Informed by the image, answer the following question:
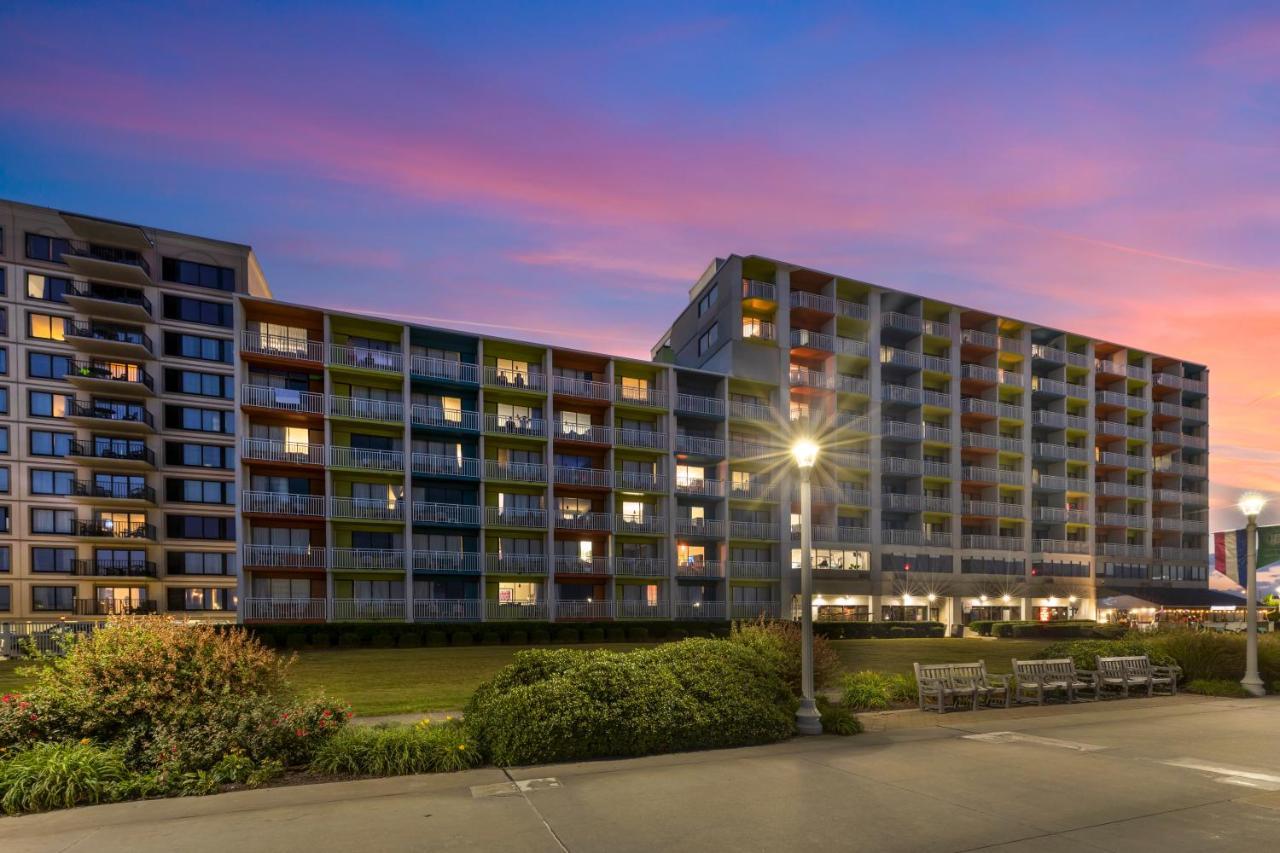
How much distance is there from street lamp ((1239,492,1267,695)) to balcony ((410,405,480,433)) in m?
33.2

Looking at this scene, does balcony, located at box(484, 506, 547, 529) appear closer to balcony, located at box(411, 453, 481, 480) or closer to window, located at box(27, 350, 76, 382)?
balcony, located at box(411, 453, 481, 480)

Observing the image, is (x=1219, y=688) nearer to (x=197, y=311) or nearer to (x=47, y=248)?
(x=197, y=311)

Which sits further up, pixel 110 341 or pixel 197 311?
pixel 197 311

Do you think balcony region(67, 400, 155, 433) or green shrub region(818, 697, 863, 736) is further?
balcony region(67, 400, 155, 433)

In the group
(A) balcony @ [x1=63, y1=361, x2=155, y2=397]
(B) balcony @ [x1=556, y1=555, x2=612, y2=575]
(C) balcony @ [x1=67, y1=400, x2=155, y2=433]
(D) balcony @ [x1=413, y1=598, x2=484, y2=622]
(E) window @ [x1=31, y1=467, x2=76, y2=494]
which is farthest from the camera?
(A) balcony @ [x1=63, y1=361, x2=155, y2=397]

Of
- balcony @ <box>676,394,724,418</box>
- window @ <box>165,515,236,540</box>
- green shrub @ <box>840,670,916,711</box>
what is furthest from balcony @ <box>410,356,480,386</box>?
green shrub @ <box>840,670,916,711</box>

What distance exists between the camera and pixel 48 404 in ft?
170

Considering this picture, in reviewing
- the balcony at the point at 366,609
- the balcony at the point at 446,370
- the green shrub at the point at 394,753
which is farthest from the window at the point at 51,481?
the green shrub at the point at 394,753

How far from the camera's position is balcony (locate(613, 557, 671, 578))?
139ft

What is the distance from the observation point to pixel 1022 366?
197 feet

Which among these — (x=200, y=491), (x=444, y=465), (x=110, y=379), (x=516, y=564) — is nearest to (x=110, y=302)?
(x=110, y=379)

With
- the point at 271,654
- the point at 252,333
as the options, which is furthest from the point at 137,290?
the point at 271,654

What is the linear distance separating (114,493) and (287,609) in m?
27.4

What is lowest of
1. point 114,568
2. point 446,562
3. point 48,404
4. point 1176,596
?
point 1176,596
